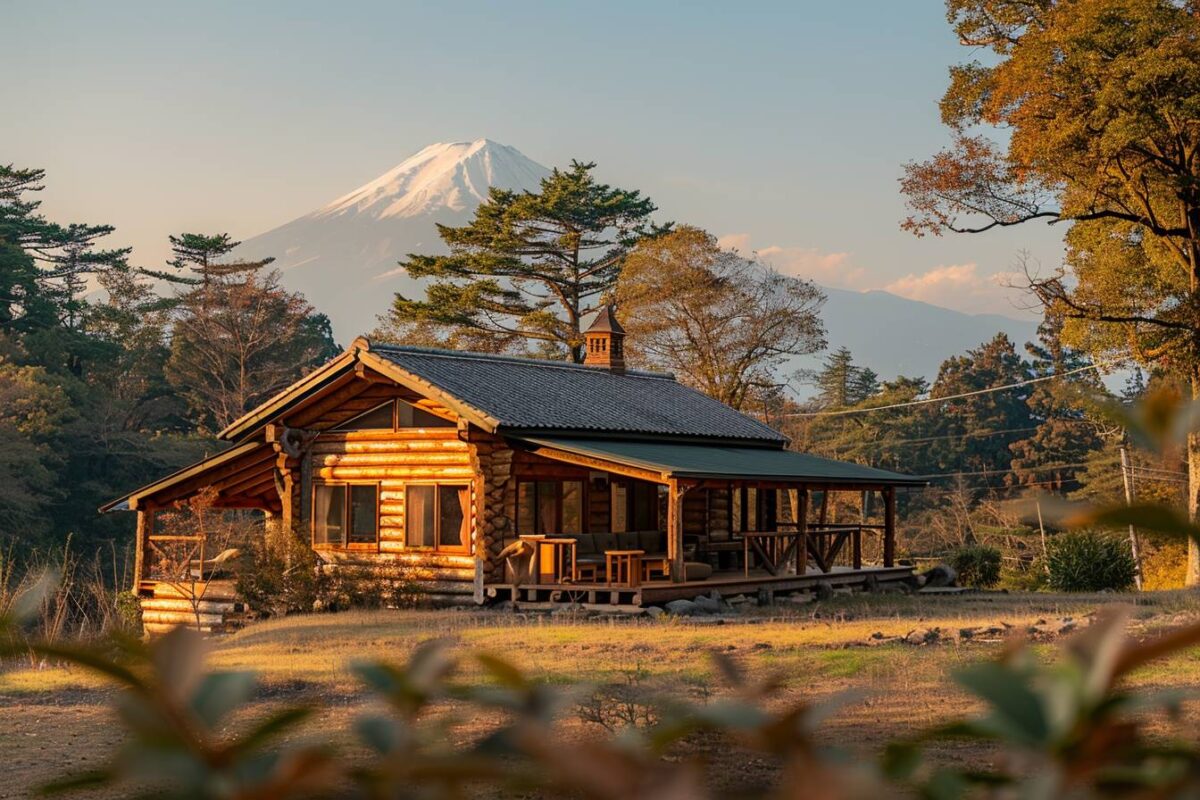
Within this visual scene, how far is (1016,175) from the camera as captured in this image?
27.9 m

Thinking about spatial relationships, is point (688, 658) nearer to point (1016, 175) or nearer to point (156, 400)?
point (1016, 175)

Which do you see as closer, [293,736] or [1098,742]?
[1098,742]

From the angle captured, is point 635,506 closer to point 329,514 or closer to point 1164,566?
point 329,514

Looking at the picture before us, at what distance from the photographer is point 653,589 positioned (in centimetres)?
1975

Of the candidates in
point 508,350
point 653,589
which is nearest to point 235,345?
point 508,350

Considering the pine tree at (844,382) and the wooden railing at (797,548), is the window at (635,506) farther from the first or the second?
the pine tree at (844,382)

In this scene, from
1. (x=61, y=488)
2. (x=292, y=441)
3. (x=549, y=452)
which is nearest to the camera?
(x=549, y=452)

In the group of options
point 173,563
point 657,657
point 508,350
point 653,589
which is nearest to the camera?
point 657,657

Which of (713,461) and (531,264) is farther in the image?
(531,264)

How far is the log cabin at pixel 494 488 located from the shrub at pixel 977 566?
3.14 metres

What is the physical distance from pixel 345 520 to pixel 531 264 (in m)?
27.0

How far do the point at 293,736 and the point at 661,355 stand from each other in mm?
33710

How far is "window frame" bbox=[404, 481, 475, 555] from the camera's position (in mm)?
22062

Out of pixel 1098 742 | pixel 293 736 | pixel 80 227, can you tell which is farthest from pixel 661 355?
pixel 1098 742
